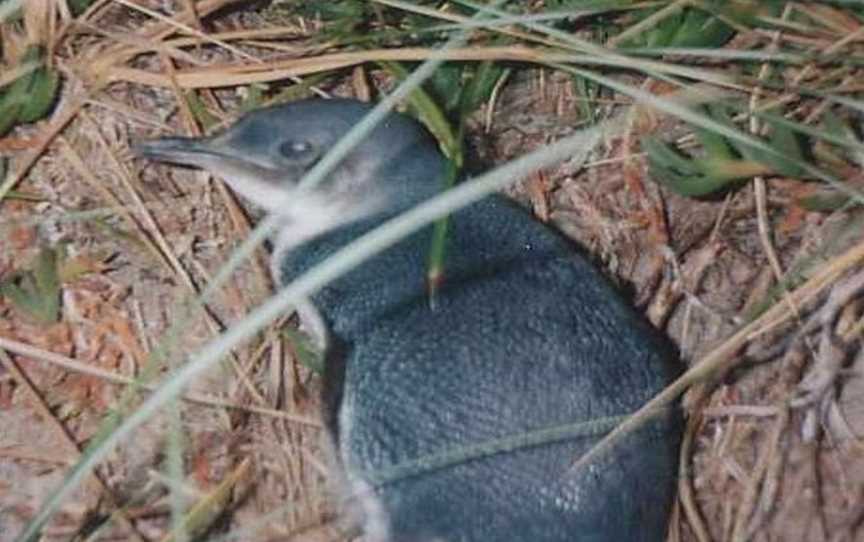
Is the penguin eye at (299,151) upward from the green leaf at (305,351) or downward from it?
upward

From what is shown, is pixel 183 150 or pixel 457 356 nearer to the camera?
pixel 457 356

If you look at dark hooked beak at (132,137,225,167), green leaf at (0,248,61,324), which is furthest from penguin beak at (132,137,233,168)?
green leaf at (0,248,61,324)

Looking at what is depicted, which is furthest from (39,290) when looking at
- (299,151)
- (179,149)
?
(299,151)

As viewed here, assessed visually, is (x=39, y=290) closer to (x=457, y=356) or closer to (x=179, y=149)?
(x=179, y=149)

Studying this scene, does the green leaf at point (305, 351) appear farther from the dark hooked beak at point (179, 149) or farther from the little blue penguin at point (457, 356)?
the dark hooked beak at point (179, 149)

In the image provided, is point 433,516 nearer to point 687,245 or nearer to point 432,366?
point 432,366

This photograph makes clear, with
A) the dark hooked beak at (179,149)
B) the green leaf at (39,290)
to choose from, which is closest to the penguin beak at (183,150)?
the dark hooked beak at (179,149)

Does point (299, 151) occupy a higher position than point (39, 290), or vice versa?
point (299, 151)
